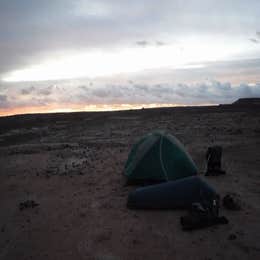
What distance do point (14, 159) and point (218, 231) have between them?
1346 cm

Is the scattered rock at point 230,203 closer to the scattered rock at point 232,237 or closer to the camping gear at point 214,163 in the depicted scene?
the scattered rock at point 232,237

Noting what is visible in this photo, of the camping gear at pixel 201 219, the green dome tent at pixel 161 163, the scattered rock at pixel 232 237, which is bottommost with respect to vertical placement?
the scattered rock at pixel 232 237

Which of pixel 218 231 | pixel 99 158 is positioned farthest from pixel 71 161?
pixel 218 231

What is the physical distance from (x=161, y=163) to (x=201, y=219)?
123 inches

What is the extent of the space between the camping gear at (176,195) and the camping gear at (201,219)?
187 millimetres

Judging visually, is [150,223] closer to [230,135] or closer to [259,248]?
[259,248]

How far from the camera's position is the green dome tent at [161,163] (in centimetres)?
1030

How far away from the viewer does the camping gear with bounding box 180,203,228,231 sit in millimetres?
7410

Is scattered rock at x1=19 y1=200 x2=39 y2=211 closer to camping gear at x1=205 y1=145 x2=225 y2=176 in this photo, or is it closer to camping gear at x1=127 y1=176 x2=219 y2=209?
camping gear at x1=127 y1=176 x2=219 y2=209

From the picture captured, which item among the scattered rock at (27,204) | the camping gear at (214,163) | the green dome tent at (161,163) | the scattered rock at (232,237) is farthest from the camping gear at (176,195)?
the camping gear at (214,163)

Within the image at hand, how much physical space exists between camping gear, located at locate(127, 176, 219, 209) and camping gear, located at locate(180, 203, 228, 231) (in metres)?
0.19

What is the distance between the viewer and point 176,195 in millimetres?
8359

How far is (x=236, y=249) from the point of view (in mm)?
6484

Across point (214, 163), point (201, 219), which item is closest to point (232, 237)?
point (201, 219)
